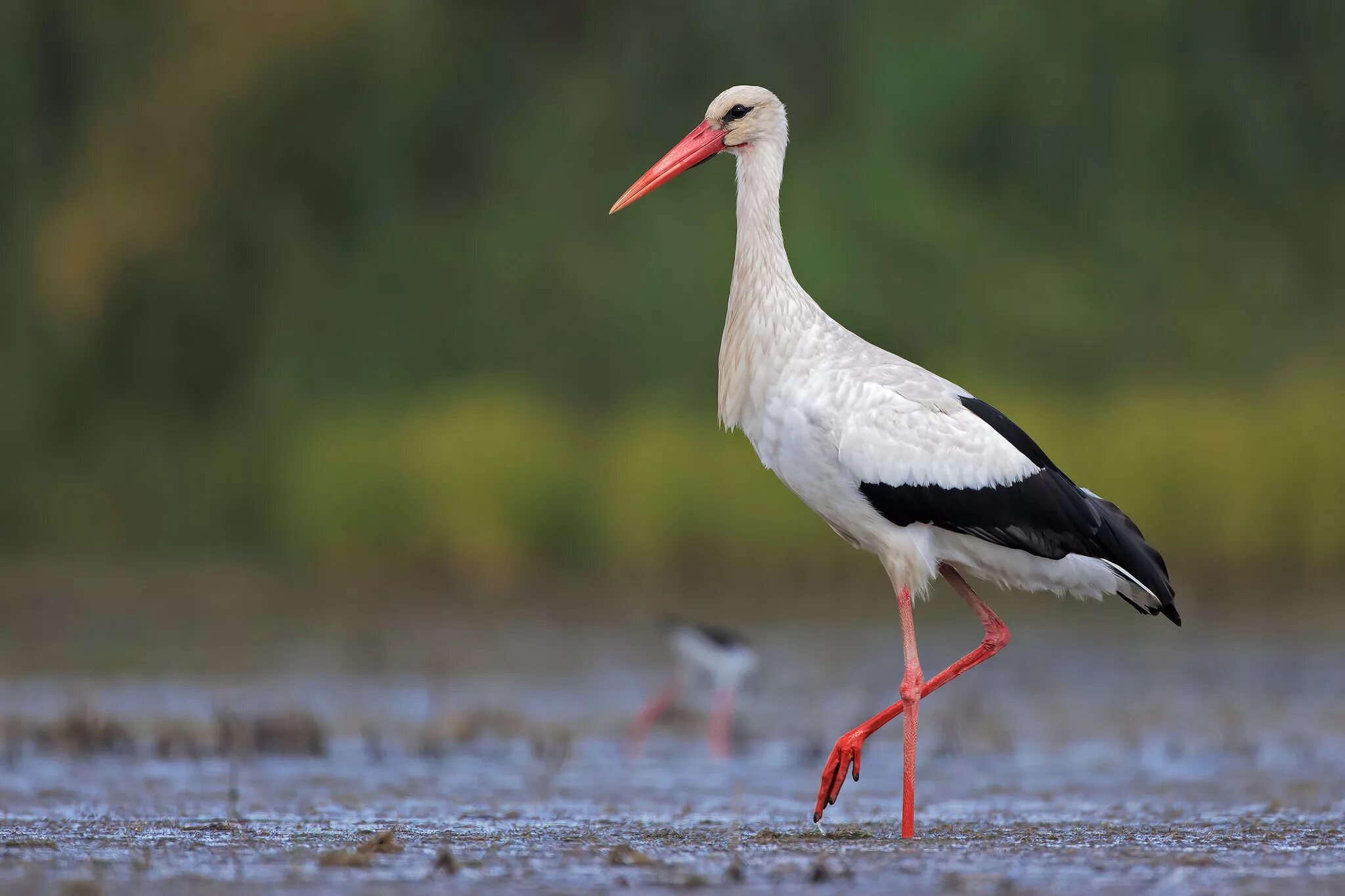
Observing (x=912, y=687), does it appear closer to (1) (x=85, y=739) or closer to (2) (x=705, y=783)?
(2) (x=705, y=783)

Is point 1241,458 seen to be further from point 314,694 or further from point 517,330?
point 517,330

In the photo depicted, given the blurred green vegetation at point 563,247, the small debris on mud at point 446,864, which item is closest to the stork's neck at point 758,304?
the small debris on mud at point 446,864

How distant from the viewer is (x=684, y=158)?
885 cm

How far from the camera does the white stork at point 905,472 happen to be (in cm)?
809

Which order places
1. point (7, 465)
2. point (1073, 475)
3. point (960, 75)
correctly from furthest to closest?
point (960, 75) → point (7, 465) → point (1073, 475)

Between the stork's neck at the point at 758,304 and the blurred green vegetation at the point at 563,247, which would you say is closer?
the stork's neck at the point at 758,304

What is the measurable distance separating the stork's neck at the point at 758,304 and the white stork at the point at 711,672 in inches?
181

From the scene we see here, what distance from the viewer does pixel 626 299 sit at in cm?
4109

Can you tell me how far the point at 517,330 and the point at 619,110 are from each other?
32.9 feet

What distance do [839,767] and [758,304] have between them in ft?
6.33

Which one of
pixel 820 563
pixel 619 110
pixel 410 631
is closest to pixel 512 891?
pixel 410 631

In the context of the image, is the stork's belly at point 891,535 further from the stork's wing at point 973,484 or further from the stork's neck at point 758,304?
the stork's neck at point 758,304

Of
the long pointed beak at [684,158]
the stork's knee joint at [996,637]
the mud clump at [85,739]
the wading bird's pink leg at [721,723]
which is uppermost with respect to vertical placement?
the long pointed beak at [684,158]

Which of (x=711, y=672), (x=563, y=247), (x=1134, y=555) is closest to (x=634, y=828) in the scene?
(x=1134, y=555)
